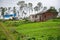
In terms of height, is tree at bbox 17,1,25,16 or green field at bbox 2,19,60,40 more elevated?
tree at bbox 17,1,25,16

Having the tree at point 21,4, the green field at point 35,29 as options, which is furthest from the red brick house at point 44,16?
the tree at point 21,4

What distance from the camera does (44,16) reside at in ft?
6.79

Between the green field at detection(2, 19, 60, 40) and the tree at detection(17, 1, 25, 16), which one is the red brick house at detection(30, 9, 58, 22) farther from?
the tree at detection(17, 1, 25, 16)

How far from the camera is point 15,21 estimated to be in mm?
2047

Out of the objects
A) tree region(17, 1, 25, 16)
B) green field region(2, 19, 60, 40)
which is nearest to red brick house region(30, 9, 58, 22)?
green field region(2, 19, 60, 40)

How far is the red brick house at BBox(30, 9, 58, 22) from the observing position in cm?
205

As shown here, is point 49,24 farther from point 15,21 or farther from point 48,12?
point 15,21

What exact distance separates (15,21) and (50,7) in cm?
49

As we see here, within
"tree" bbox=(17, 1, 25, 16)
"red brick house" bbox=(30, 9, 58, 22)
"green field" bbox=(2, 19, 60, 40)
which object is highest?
"tree" bbox=(17, 1, 25, 16)

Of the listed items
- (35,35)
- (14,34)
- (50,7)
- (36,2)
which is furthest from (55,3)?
(14,34)

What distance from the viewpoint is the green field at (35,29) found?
1.99 metres

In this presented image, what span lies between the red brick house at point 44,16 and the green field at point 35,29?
0.05 m

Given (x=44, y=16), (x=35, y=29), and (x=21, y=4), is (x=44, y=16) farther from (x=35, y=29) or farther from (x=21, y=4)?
(x=21, y=4)

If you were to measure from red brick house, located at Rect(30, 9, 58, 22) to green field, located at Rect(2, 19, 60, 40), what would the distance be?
0.17 ft
